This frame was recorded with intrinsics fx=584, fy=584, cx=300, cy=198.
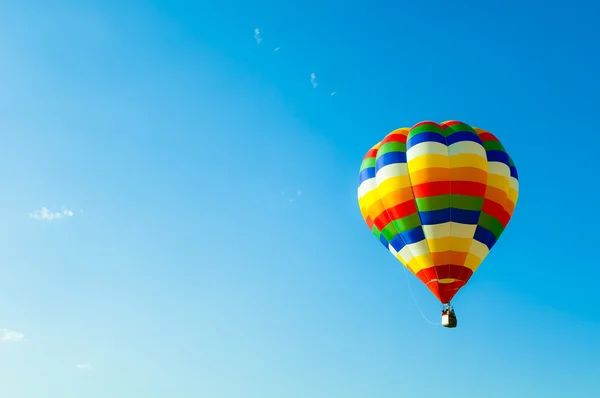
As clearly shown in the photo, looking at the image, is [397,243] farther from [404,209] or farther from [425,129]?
[425,129]

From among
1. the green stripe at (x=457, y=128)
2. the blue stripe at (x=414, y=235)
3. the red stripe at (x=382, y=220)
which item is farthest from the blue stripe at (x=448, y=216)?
the green stripe at (x=457, y=128)

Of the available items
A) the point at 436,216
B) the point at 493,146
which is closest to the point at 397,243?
the point at 436,216

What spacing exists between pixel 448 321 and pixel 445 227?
375 cm

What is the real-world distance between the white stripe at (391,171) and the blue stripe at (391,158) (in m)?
0.16

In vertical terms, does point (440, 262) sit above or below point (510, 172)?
below

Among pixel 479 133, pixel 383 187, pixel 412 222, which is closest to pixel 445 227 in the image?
pixel 412 222

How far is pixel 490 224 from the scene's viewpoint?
80.5 feet

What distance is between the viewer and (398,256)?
25391 millimetres

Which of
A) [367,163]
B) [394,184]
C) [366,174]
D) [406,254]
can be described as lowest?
[406,254]

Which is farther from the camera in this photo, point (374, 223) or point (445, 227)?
point (374, 223)

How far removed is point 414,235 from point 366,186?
3311mm

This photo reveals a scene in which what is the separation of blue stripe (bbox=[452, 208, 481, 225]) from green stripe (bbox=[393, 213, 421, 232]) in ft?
4.77

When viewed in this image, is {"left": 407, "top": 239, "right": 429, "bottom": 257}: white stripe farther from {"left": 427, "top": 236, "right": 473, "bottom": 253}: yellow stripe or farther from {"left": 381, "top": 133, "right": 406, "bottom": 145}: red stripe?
{"left": 381, "top": 133, "right": 406, "bottom": 145}: red stripe

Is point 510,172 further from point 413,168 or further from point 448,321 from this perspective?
point 448,321
